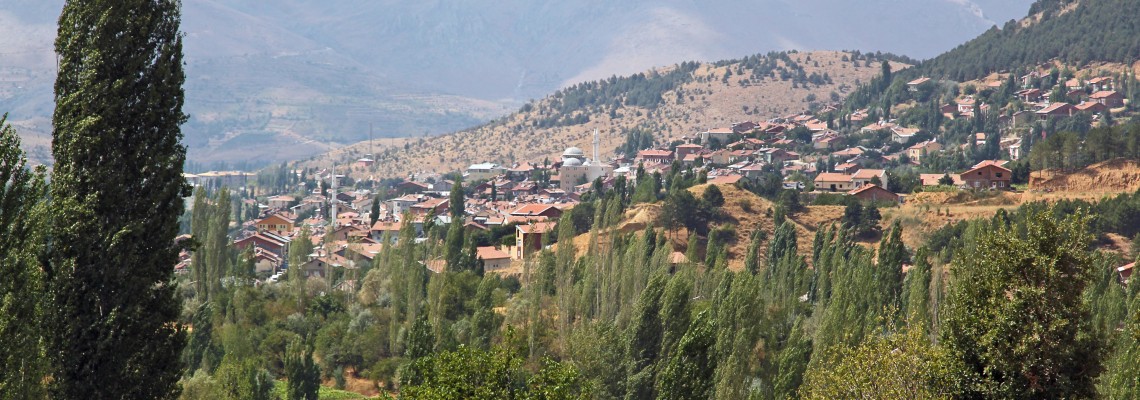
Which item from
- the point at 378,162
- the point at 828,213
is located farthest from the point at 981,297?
the point at 378,162

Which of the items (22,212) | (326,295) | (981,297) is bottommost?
(326,295)

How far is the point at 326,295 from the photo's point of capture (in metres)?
45.2

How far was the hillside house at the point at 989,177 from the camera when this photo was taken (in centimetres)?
6288

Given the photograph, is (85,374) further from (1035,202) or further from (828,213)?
(828,213)

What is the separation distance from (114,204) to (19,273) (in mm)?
2571

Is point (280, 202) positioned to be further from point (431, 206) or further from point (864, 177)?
point (864, 177)

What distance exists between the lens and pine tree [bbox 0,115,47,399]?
11992mm

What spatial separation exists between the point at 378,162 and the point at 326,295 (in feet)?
355

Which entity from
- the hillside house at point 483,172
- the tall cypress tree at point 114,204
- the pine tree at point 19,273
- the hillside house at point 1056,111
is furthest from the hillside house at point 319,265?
the hillside house at point 1056,111

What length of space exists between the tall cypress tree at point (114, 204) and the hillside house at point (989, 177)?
52.3m

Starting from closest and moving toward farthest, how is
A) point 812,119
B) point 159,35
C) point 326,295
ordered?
point 159,35 < point 326,295 < point 812,119

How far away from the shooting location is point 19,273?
12.2 meters

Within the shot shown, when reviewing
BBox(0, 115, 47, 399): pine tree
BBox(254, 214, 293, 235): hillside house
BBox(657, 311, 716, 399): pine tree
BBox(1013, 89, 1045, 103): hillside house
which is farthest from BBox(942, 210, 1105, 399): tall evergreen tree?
BBox(1013, 89, 1045, 103): hillside house

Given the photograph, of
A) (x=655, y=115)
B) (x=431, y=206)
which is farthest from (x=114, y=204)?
(x=655, y=115)
